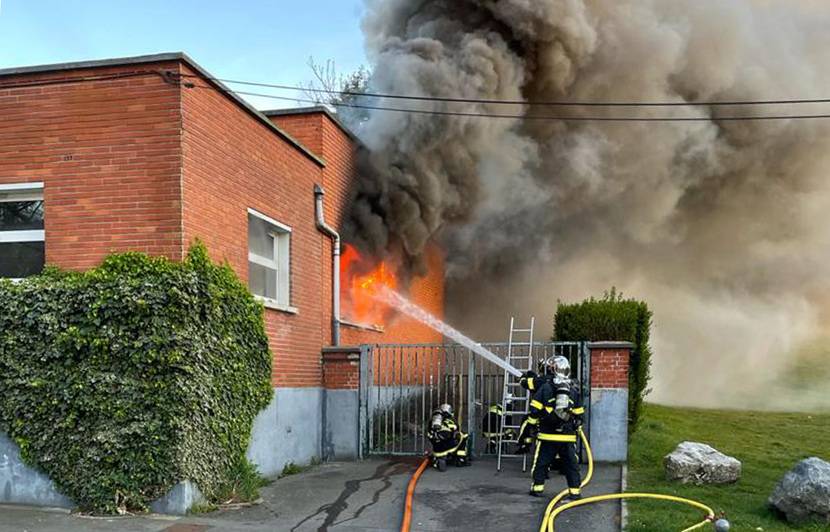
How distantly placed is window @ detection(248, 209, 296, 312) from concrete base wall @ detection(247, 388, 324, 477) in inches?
50.2

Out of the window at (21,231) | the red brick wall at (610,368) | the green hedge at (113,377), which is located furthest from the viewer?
the red brick wall at (610,368)

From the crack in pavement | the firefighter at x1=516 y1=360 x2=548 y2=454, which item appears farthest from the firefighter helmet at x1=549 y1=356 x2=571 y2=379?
the crack in pavement

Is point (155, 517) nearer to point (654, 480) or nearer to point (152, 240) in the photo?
point (152, 240)

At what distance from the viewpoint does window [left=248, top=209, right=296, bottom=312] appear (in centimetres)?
924

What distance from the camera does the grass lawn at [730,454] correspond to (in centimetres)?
655

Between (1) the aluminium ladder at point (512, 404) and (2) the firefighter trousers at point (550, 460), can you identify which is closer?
(2) the firefighter trousers at point (550, 460)

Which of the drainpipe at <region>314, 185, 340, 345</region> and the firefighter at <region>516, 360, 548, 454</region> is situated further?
the drainpipe at <region>314, 185, 340, 345</region>

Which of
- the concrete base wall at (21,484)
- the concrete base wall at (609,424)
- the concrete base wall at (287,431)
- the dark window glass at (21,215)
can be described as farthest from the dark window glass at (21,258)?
the concrete base wall at (609,424)

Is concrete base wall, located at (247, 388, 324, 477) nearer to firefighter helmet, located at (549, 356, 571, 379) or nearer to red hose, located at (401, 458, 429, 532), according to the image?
red hose, located at (401, 458, 429, 532)

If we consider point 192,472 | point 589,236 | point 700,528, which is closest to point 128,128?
point 192,472

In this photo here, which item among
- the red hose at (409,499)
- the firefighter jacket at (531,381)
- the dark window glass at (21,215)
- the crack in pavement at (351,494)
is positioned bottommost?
the crack in pavement at (351,494)

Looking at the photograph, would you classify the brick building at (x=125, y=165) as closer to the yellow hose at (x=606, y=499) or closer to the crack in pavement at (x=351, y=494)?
the crack in pavement at (x=351, y=494)

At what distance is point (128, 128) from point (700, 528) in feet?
22.1

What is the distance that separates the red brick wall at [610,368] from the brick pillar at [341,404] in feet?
11.6
